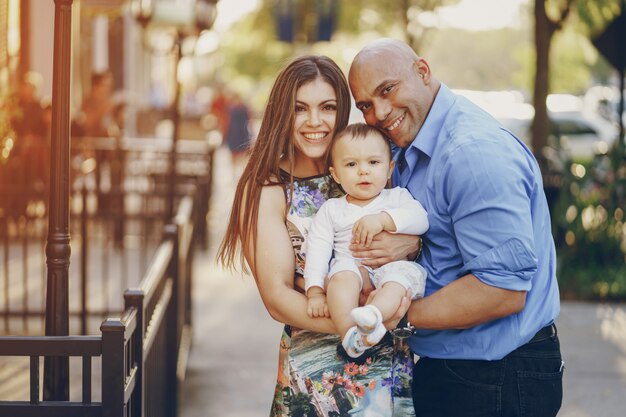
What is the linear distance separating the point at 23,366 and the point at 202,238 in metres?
5.93

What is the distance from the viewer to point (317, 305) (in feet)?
10.9

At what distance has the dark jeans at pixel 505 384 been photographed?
345 centimetres

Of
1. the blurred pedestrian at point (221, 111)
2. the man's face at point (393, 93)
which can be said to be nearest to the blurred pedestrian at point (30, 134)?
the man's face at point (393, 93)

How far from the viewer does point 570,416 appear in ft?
20.9

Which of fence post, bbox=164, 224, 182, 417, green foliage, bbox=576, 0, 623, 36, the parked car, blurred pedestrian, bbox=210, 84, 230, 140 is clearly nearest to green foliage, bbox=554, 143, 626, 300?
green foliage, bbox=576, 0, 623, 36

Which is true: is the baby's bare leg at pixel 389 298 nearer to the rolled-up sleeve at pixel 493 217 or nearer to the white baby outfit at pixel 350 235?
the white baby outfit at pixel 350 235

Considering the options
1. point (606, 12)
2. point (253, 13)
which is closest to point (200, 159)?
point (606, 12)

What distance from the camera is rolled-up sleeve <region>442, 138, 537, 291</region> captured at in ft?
10.4

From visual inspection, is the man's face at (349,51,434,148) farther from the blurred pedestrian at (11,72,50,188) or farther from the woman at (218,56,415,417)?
the blurred pedestrian at (11,72,50,188)

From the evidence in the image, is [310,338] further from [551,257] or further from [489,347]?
[551,257]

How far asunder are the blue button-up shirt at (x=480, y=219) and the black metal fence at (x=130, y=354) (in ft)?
3.41

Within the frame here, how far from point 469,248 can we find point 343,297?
429 mm

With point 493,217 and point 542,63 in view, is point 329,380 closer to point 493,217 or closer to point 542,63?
point 493,217

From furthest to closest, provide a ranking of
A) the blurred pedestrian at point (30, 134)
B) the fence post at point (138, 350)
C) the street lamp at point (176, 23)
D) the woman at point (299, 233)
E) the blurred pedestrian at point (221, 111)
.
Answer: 1. the blurred pedestrian at point (221, 111)
2. the blurred pedestrian at point (30, 134)
3. the street lamp at point (176, 23)
4. the fence post at point (138, 350)
5. the woman at point (299, 233)
